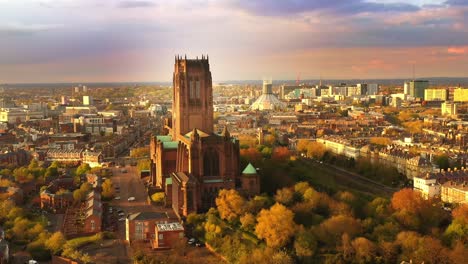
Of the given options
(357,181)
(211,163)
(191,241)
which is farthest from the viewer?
(357,181)

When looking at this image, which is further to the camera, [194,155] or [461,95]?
[461,95]

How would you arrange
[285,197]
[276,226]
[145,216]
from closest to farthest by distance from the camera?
[276,226], [145,216], [285,197]

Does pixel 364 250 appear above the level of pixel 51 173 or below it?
below

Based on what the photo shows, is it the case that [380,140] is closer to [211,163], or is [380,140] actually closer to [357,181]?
[357,181]

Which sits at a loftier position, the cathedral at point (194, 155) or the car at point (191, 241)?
the cathedral at point (194, 155)

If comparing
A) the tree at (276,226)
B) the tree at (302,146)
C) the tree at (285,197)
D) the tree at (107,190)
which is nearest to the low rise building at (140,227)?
the tree at (276,226)

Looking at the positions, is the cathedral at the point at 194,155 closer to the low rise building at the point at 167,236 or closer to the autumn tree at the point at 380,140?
the low rise building at the point at 167,236

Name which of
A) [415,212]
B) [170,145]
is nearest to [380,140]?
[170,145]

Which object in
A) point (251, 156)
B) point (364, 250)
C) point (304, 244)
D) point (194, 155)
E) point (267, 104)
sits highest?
point (194, 155)
